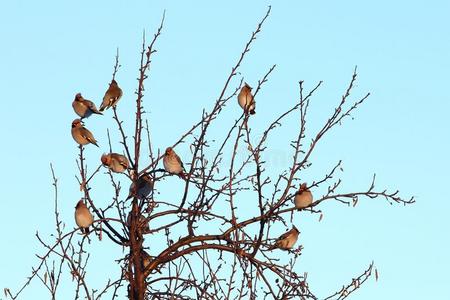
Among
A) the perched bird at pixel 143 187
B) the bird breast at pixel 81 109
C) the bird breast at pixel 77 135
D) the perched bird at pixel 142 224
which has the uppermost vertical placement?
the bird breast at pixel 81 109

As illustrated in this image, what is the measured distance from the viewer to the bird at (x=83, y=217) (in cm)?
626

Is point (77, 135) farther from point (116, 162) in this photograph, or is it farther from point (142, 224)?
point (142, 224)

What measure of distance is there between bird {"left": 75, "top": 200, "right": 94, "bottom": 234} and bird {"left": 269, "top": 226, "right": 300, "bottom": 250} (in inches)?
51.0

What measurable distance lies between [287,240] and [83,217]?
4.75ft

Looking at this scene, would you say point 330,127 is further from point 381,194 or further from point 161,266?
point 161,266

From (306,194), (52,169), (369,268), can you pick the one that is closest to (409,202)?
(369,268)

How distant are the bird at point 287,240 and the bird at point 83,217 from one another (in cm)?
130

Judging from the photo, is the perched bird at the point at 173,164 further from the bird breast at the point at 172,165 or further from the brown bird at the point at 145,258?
the brown bird at the point at 145,258

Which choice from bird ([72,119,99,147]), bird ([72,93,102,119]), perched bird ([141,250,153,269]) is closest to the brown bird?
perched bird ([141,250,153,269])

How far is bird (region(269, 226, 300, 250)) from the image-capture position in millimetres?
5918

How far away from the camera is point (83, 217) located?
6.37m

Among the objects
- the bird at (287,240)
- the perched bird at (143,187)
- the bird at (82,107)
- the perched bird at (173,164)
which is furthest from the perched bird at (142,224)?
the bird at (82,107)

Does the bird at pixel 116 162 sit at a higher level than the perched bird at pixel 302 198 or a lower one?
higher

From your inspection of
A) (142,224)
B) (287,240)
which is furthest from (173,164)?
(287,240)
